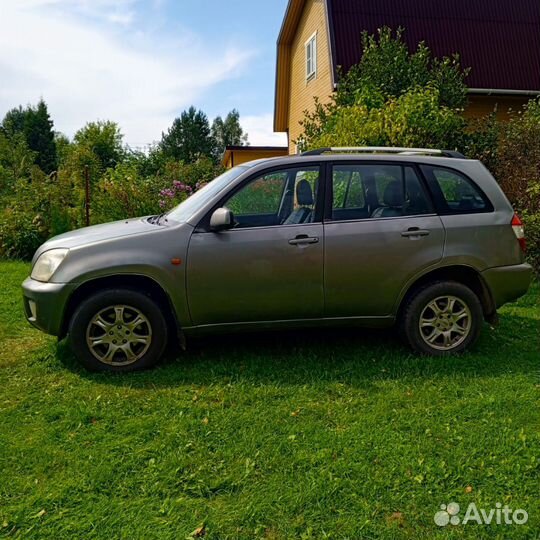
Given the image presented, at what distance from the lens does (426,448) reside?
3246 millimetres

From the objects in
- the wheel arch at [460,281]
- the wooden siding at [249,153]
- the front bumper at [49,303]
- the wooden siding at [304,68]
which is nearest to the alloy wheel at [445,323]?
the wheel arch at [460,281]

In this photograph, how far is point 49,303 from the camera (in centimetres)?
419

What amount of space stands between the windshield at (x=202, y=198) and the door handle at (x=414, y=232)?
4.91 ft

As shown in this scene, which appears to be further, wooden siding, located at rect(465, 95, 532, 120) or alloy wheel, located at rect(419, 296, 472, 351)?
wooden siding, located at rect(465, 95, 532, 120)

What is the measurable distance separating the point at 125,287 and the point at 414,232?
2.49m

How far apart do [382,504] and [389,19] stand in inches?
592

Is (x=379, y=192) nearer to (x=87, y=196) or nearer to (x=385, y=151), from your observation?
(x=385, y=151)

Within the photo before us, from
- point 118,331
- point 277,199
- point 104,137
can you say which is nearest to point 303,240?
point 277,199

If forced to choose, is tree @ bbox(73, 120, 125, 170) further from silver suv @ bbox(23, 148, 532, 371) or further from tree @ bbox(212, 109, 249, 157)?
tree @ bbox(212, 109, 249, 157)

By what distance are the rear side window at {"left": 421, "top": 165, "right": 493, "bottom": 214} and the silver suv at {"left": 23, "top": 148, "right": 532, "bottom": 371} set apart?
1 cm

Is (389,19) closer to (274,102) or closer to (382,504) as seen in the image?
(274,102)

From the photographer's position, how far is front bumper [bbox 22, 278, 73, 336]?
418cm

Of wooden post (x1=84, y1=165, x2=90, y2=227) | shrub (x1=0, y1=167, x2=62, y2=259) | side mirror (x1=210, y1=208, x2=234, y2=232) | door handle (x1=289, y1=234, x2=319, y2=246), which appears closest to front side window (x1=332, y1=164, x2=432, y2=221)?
door handle (x1=289, y1=234, x2=319, y2=246)

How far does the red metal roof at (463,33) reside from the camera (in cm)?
1470
